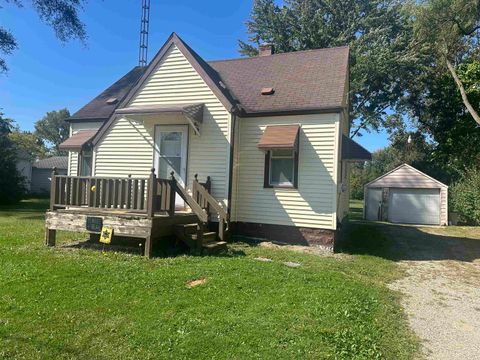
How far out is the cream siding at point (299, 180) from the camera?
9562 millimetres

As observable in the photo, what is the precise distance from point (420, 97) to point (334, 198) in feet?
62.2

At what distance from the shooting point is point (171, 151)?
35.7 feet

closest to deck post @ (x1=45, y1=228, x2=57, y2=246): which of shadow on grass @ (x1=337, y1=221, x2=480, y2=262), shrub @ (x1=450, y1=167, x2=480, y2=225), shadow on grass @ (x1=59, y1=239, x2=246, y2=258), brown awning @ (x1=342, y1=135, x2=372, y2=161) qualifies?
shadow on grass @ (x1=59, y1=239, x2=246, y2=258)

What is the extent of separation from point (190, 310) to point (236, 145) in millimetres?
6686

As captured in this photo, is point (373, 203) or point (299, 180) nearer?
point (299, 180)

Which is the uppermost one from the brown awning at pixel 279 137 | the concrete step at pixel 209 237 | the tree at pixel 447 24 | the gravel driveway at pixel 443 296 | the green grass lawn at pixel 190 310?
the tree at pixel 447 24

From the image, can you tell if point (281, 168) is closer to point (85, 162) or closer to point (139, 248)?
point (139, 248)

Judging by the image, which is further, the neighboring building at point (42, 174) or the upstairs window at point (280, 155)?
the neighboring building at point (42, 174)

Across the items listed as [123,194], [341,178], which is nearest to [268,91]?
[341,178]

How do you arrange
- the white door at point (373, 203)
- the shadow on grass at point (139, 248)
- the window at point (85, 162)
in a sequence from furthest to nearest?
the white door at point (373, 203) < the window at point (85, 162) < the shadow on grass at point (139, 248)

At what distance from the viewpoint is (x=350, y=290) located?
5617mm

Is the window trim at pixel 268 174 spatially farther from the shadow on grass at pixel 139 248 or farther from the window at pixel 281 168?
the shadow on grass at pixel 139 248

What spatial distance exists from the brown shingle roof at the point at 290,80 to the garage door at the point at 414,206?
12154 mm

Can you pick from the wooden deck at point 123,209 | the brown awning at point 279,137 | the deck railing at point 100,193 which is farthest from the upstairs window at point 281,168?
the deck railing at point 100,193
